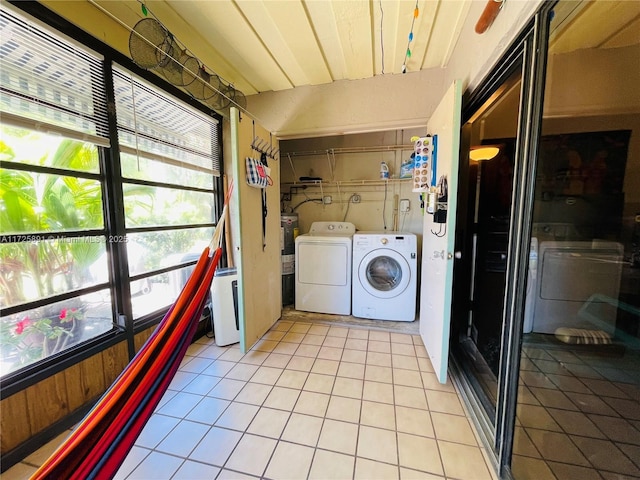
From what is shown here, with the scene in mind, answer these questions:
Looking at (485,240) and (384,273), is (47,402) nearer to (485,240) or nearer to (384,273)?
(384,273)

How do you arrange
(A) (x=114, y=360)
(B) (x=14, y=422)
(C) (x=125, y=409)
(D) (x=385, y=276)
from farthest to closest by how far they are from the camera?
(D) (x=385, y=276), (A) (x=114, y=360), (B) (x=14, y=422), (C) (x=125, y=409)

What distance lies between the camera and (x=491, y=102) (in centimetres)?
156

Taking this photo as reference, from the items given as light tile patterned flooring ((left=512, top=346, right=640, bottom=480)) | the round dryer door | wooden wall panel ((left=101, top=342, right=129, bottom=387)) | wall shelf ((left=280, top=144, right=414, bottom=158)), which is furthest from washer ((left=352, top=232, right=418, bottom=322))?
wooden wall panel ((left=101, top=342, right=129, bottom=387))

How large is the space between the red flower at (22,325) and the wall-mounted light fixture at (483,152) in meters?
3.11

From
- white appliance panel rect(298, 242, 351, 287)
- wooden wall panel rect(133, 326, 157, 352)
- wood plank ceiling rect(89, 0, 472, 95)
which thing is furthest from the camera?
white appliance panel rect(298, 242, 351, 287)

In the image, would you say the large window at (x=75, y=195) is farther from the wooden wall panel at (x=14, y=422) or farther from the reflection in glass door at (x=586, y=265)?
the reflection in glass door at (x=586, y=265)

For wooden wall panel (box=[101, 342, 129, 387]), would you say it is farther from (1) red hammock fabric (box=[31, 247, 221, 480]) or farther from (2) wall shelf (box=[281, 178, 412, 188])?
(2) wall shelf (box=[281, 178, 412, 188])

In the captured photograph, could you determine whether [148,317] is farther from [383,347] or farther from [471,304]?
[471,304]

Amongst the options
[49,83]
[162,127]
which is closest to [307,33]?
[162,127]

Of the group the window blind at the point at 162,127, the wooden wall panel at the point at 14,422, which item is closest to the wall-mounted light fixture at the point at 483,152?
the window blind at the point at 162,127

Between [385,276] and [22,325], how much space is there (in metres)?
2.81

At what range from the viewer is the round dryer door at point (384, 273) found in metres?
2.61

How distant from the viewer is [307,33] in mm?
1746

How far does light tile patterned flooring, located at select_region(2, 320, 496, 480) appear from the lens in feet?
3.80
